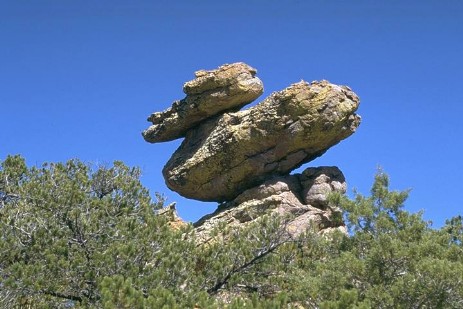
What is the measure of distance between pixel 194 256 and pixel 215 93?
14.2 metres

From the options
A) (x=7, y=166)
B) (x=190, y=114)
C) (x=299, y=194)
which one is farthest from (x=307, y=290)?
(x=190, y=114)

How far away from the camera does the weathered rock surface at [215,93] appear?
27609 millimetres

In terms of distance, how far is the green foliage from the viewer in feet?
39.5

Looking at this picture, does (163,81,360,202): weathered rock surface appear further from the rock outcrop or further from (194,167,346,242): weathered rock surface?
(194,167,346,242): weathered rock surface

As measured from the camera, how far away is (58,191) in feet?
50.3

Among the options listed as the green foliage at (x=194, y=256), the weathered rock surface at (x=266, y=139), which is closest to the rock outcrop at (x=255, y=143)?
the weathered rock surface at (x=266, y=139)

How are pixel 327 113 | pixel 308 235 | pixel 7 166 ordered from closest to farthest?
pixel 308 235 → pixel 7 166 → pixel 327 113

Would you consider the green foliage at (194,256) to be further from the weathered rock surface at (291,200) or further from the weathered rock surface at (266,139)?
the weathered rock surface at (266,139)

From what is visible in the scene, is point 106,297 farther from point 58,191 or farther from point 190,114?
point 190,114

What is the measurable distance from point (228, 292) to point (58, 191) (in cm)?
583

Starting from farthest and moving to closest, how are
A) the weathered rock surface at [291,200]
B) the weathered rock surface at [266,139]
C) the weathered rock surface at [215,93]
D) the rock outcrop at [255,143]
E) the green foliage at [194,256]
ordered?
the weathered rock surface at [215,93] < the weathered rock surface at [266,139] < the rock outcrop at [255,143] < the weathered rock surface at [291,200] < the green foliage at [194,256]


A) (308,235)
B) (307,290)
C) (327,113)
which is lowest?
(307,290)

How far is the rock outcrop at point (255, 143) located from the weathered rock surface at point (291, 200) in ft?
0.16

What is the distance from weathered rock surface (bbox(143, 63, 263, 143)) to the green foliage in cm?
1127
